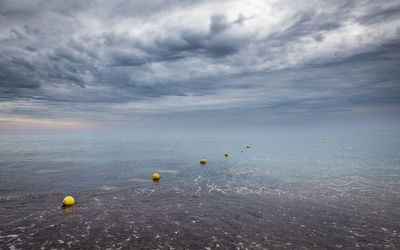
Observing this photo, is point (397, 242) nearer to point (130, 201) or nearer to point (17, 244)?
point (130, 201)

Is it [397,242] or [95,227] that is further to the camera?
[95,227]

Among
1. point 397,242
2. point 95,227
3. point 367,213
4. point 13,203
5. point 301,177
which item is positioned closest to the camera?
point 397,242

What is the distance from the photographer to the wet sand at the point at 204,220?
41.3 ft

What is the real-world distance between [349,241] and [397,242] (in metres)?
2.66

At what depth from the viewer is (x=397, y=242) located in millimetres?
12383

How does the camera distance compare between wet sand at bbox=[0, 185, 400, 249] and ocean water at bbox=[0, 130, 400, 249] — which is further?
ocean water at bbox=[0, 130, 400, 249]

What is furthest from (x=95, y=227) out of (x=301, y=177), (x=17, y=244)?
(x=301, y=177)

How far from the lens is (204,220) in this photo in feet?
52.3

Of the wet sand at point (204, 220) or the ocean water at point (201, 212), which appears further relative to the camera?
the ocean water at point (201, 212)

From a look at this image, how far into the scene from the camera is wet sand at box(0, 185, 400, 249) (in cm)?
1259

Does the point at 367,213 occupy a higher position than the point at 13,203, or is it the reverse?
the point at 13,203

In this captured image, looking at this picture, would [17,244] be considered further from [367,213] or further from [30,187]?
[367,213]

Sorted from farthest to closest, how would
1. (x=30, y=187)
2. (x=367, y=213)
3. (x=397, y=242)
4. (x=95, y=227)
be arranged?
(x=30, y=187) < (x=367, y=213) < (x=95, y=227) < (x=397, y=242)

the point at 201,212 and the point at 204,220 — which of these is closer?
the point at 204,220
